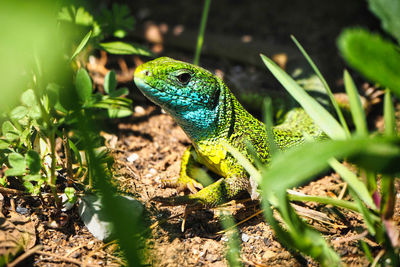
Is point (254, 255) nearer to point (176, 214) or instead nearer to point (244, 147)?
point (176, 214)

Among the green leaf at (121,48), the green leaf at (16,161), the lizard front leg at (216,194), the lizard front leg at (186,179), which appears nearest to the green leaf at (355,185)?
the lizard front leg at (216,194)

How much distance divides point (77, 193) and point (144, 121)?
4.78 feet

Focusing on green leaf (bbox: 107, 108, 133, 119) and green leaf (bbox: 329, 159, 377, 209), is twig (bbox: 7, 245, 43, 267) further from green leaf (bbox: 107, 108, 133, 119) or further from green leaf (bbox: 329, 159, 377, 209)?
green leaf (bbox: 329, 159, 377, 209)

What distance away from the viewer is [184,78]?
2.91 meters

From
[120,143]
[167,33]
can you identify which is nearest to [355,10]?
[167,33]

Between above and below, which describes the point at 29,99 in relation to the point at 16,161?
above

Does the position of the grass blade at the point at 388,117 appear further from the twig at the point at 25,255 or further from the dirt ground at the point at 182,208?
the twig at the point at 25,255

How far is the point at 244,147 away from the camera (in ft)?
10.1

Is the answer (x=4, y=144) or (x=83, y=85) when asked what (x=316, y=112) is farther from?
(x=4, y=144)

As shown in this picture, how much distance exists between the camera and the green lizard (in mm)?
2822

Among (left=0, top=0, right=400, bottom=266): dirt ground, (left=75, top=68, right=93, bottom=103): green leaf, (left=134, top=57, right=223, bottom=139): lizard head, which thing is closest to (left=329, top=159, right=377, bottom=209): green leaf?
(left=0, top=0, right=400, bottom=266): dirt ground

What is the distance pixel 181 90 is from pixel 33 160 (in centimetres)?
118

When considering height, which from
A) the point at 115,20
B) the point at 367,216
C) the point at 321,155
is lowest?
the point at 367,216

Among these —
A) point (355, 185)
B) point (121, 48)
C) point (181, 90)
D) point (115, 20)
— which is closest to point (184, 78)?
point (181, 90)
